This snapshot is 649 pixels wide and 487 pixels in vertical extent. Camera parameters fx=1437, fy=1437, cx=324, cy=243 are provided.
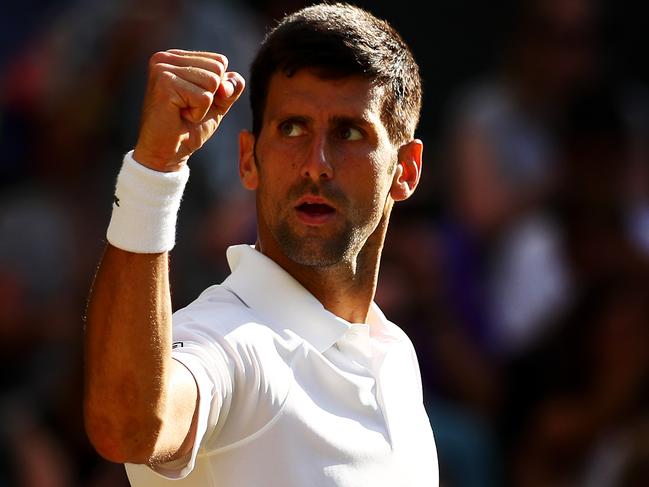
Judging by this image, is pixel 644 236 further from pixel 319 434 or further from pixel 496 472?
pixel 319 434

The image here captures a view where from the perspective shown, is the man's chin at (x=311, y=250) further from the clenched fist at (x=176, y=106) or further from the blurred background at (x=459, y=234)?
the blurred background at (x=459, y=234)

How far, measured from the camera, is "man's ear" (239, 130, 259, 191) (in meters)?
3.04

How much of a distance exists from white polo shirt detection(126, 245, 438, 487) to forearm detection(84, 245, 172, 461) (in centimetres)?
13

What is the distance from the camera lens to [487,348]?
651cm

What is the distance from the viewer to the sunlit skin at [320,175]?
2.85m

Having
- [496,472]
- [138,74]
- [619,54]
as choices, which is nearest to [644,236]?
[496,472]

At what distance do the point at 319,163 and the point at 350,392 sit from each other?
45 cm

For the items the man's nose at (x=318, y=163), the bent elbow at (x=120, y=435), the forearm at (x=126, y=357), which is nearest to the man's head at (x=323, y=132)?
the man's nose at (x=318, y=163)

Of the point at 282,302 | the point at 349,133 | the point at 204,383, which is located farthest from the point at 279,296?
the point at 204,383

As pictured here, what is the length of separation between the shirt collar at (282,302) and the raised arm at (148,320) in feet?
1.44

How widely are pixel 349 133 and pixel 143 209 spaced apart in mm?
618

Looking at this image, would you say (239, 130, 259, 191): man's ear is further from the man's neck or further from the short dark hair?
the man's neck

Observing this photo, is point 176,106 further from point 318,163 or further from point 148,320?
point 318,163

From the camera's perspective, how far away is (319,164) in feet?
9.23
